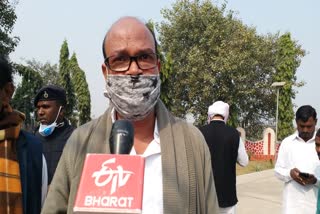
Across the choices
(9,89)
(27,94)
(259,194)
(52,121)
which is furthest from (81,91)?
(9,89)

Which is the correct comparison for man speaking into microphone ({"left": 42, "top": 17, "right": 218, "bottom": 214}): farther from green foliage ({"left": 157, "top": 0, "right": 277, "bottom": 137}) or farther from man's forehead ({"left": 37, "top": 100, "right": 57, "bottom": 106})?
green foliage ({"left": 157, "top": 0, "right": 277, "bottom": 137})

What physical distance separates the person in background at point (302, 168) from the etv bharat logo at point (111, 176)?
14.1 feet

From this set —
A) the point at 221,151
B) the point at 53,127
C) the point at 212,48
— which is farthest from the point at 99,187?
the point at 212,48

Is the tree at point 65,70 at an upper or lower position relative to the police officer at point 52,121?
upper

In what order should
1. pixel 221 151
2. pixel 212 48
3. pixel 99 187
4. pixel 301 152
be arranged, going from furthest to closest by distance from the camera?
1. pixel 212 48
2. pixel 221 151
3. pixel 301 152
4. pixel 99 187

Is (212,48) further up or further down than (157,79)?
further up

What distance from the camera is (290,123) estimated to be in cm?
3331

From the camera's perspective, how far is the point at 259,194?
14125 mm

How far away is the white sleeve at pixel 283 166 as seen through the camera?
19.2ft

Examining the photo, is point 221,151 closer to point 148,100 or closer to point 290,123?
point 148,100

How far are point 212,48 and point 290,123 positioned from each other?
265 inches

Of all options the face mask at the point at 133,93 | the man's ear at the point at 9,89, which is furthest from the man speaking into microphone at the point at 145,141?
the man's ear at the point at 9,89

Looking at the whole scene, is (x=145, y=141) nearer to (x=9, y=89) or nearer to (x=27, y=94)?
(x=9, y=89)

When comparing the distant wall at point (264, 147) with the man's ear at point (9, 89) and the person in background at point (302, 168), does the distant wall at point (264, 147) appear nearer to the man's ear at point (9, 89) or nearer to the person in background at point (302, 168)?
the person in background at point (302, 168)
